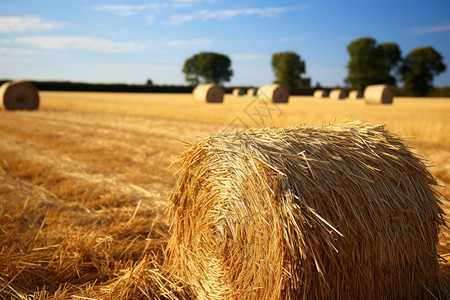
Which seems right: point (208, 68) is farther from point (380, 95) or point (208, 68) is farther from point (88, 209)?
point (88, 209)

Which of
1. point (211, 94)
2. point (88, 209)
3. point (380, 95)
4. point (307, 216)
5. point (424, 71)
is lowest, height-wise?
point (88, 209)

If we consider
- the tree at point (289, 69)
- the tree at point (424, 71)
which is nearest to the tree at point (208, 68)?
the tree at point (289, 69)

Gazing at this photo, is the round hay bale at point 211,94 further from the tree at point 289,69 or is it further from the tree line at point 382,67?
the tree at point 289,69

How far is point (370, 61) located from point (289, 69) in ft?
62.8

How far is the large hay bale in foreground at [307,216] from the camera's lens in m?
2.08

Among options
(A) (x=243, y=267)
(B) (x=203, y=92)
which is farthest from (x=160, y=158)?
(B) (x=203, y=92)

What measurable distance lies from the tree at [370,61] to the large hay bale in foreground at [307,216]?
66.7 m

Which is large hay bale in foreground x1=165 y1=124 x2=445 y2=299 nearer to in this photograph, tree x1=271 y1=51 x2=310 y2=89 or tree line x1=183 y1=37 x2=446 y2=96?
tree line x1=183 y1=37 x2=446 y2=96

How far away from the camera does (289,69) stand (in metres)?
80.9

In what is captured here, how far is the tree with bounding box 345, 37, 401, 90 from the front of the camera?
64938 millimetres

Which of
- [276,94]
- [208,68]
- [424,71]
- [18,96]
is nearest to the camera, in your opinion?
[18,96]

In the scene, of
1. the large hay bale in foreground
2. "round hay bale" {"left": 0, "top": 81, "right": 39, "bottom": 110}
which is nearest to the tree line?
"round hay bale" {"left": 0, "top": 81, "right": 39, "bottom": 110}

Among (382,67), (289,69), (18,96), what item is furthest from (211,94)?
(289,69)

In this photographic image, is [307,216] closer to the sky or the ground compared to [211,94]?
closer to the sky
